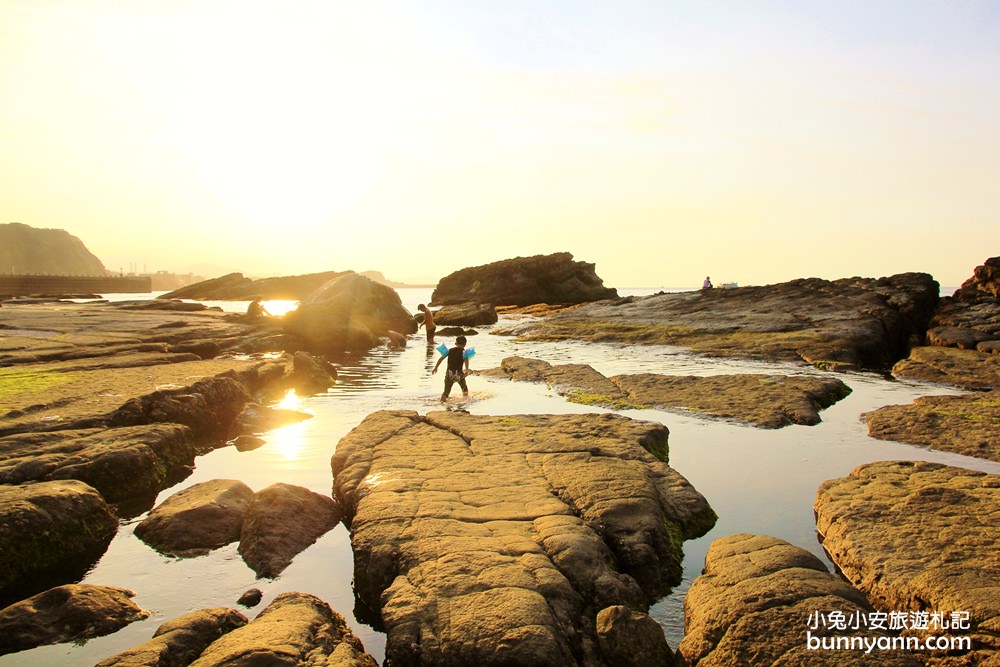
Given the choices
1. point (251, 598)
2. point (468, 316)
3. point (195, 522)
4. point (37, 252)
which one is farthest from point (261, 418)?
point (37, 252)

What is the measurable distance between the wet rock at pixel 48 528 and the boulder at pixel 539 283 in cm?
6166

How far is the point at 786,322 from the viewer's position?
2400 centimetres

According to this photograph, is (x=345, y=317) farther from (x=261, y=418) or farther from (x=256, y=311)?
(x=261, y=418)

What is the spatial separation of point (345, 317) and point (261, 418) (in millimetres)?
15173

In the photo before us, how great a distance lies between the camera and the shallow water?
4648mm

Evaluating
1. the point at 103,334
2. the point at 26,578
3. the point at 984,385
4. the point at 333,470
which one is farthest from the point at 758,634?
the point at 103,334

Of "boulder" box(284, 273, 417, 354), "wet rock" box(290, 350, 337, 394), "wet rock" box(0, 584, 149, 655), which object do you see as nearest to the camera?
"wet rock" box(0, 584, 149, 655)

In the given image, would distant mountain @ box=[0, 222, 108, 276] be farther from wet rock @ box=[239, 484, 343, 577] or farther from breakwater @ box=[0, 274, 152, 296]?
wet rock @ box=[239, 484, 343, 577]

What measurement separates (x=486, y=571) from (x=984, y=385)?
16.1 metres

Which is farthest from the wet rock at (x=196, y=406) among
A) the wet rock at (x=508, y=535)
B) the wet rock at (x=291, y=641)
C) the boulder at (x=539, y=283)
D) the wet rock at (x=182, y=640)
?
the boulder at (x=539, y=283)

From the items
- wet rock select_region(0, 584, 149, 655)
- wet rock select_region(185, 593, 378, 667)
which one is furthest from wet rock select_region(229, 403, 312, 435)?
wet rock select_region(185, 593, 378, 667)

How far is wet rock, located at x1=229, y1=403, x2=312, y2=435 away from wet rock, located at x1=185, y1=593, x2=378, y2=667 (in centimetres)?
687

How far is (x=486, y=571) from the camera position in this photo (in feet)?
13.9

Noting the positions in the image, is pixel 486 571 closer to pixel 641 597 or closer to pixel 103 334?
pixel 641 597
